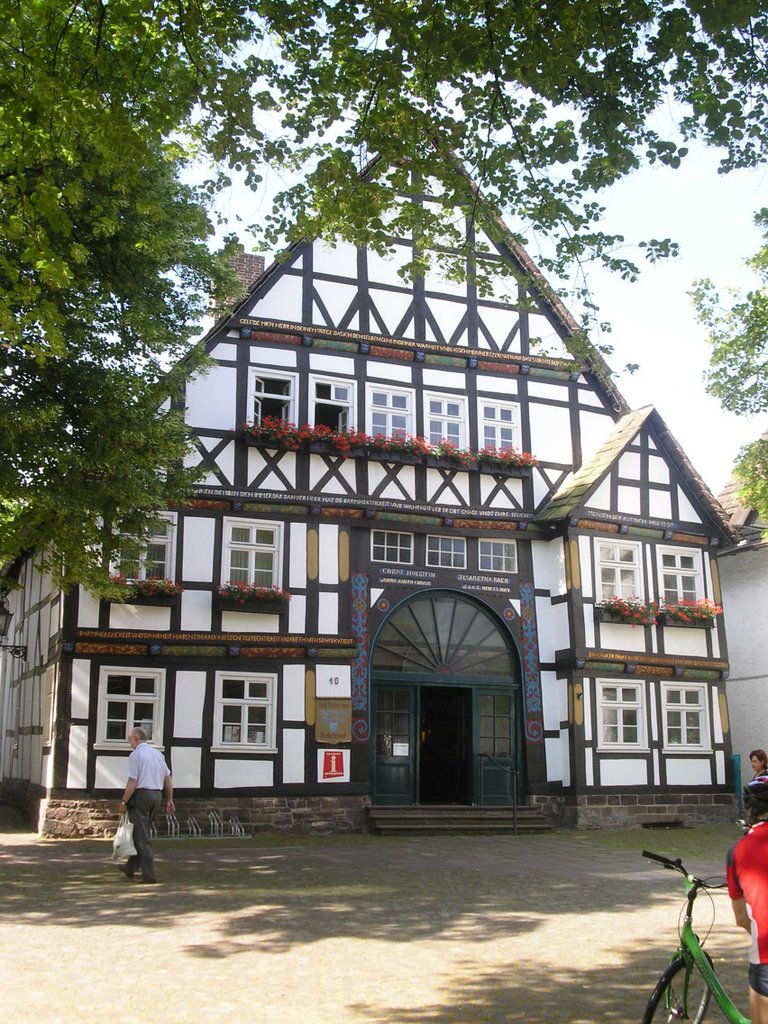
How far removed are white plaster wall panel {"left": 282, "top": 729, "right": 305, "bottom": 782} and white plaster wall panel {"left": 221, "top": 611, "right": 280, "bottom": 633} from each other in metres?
1.87

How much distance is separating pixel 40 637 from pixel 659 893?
47.7ft

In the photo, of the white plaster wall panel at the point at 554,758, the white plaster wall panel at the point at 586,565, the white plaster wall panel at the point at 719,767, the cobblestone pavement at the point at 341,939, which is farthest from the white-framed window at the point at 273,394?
the white plaster wall panel at the point at 719,767

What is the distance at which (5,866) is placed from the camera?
1342cm

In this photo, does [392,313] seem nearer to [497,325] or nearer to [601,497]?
[497,325]

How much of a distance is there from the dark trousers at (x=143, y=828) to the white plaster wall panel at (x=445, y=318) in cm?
1245

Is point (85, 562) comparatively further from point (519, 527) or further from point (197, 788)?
point (519, 527)

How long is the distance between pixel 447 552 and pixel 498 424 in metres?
3.05

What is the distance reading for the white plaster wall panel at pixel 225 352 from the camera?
20.1 m

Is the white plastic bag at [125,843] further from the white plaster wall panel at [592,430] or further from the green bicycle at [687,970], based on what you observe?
the white plaster wall panel at [592,430]

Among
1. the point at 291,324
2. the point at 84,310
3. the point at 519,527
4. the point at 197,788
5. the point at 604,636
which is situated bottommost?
the point at 197,788

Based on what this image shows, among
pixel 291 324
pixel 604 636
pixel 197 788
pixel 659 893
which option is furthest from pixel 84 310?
pixel 604 636

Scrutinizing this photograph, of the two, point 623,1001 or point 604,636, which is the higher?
point 604,636

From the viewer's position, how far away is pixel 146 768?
12.3m

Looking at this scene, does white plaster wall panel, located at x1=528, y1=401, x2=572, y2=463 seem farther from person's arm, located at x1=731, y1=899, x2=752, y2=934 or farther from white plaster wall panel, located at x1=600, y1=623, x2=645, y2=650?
person's arm, located at x1=731, y1=899, x2=752, y2=934
